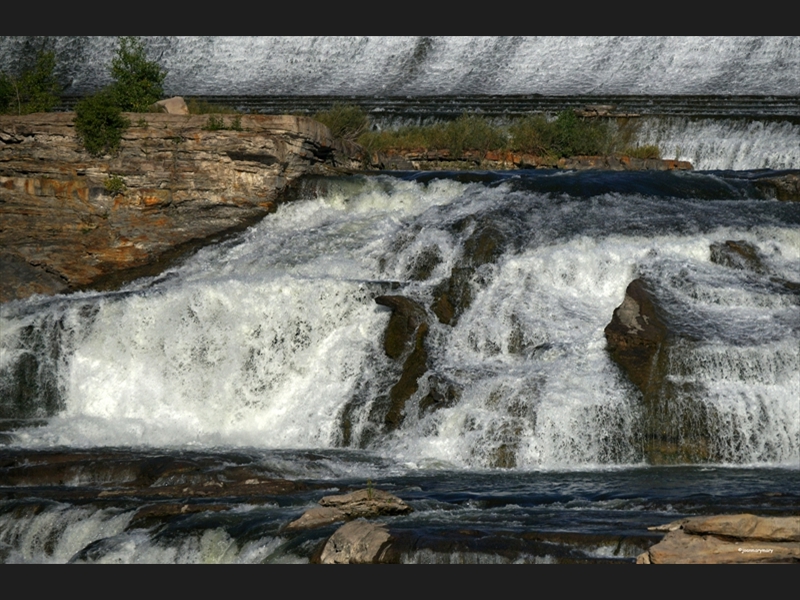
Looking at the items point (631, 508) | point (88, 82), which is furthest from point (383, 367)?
point (88, 82)

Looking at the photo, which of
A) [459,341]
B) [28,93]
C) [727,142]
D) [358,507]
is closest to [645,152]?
[727,142]

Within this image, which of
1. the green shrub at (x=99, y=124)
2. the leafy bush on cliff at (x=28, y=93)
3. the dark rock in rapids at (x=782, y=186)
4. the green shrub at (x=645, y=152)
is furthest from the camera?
the green shrub at (x=645, y=152)

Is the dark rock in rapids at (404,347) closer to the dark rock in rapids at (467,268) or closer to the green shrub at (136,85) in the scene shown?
the dark rock in rapids at (467,268)

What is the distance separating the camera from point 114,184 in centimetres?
3200

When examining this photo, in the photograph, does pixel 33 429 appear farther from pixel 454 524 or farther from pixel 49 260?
pixel 454 524

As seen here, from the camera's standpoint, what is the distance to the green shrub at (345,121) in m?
39.2

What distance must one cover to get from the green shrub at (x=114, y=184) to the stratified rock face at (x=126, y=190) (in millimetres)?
22

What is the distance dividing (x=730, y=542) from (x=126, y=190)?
2065cm

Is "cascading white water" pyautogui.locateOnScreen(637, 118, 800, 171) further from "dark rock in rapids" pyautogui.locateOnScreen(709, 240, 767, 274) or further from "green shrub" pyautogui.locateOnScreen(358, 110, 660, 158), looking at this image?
"dark rock in rapids" pyautogui.locateOnScreen(709, 240, 767, 274)

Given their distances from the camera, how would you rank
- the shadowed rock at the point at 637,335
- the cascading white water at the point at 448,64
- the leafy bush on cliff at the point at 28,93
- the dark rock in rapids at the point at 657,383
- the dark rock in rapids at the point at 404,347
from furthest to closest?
the cascading white water at the point at 448,64 → the leafy bush on cliff at the point at 28,93 → the dark rock in rapids at the point at 404,347 → the shadowed rock at the point at 637,335 → the dark rock in rapids at the point at 657,383

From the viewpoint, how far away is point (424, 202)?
1247 inches

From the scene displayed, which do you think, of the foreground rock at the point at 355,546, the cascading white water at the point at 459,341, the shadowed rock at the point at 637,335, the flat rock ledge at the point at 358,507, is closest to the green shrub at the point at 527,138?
the cascading white water at the point at 459,341

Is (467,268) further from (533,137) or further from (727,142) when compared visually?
(727,142)

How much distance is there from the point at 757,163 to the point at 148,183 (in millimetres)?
15872
